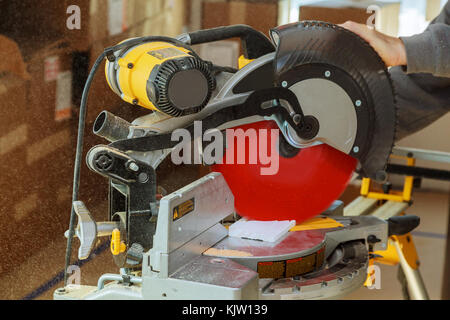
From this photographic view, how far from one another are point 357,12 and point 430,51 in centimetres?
95

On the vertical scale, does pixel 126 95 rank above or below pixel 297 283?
above

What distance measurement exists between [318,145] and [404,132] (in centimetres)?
72

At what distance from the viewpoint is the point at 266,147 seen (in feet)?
4.25

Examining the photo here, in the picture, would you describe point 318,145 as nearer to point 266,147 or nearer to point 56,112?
point 266,147

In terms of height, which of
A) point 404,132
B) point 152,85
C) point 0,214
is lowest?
point 0,214

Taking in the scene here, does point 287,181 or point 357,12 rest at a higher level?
point 357,12

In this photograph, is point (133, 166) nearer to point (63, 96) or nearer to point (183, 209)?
point (183, 209)

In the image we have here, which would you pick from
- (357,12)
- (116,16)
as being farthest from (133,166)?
(357,12)

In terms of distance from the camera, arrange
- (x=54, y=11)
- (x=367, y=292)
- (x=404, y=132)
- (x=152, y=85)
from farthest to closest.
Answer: (x=367, y=292)
(x=404, y=132)
(x=54, y=11)
(x=152, y=85)

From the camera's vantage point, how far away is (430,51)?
4.59 ft

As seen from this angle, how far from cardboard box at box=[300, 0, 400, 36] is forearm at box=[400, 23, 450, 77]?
637mm

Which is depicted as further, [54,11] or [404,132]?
[404,132]

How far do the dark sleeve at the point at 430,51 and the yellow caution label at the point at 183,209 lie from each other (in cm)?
61

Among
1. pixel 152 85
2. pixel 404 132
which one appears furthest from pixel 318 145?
pixel 404 132
